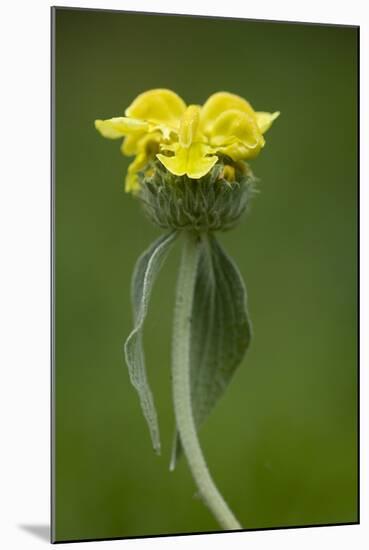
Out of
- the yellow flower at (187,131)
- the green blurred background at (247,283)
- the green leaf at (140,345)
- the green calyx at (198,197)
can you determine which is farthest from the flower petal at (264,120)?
the green blurred background at (247,283)

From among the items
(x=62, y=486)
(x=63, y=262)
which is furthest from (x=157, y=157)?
(x=62, y=486)

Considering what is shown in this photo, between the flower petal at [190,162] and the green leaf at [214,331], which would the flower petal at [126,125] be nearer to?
the flower petal at [190,162]

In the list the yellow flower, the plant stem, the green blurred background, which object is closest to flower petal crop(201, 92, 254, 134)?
the yellow flower

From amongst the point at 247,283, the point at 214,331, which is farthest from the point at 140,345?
the point at 247,283

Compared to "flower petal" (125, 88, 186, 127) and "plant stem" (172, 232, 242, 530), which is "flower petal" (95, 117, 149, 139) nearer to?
"flower petal" (125, 88, 186, 127)

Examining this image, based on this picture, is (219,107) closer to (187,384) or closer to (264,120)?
(264,120)

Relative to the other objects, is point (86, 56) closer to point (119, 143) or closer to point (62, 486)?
point (119, 143)
